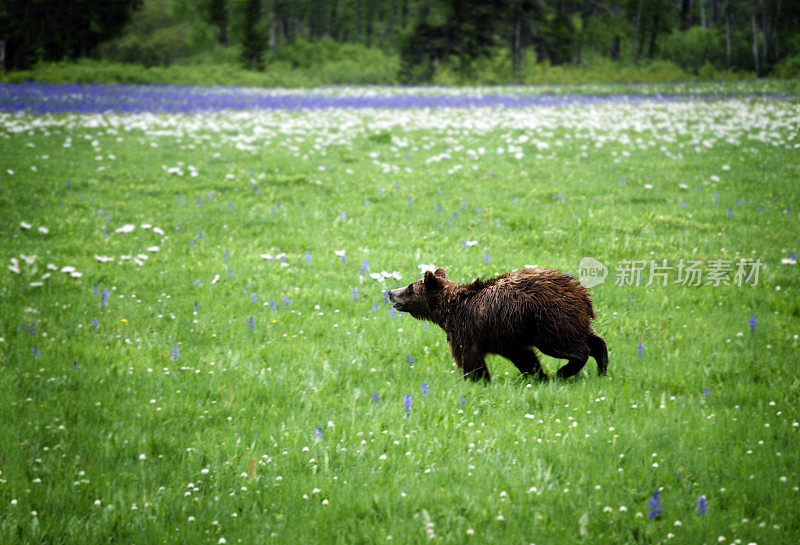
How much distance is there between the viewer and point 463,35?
57.9m

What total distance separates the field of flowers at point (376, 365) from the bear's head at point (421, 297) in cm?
56

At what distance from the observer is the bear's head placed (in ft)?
18.7

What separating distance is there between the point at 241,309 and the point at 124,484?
3.36m

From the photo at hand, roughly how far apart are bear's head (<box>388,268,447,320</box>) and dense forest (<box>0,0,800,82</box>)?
44256mm

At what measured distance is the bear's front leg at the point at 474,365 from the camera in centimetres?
551

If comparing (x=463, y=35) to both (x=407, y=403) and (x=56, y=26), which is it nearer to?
(x=56, y=26)

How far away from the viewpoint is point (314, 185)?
14336 millimetres

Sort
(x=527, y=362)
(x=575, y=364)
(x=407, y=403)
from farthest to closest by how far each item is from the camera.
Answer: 1. (x=527, y=362)
2. (x=575, y=364)
3. (x=407, y=403)

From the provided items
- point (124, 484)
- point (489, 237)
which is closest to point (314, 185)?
point (489, 237)

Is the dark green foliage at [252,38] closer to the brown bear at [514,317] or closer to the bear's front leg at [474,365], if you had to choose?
the brown bear at [514,317]

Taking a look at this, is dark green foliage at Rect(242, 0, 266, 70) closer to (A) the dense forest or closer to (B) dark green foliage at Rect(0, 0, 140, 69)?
(A) the dense forest

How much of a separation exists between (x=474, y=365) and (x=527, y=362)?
54cm

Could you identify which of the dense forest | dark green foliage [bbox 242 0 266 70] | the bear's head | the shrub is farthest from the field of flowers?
dark green foliage [bbox 242 0 266 70]

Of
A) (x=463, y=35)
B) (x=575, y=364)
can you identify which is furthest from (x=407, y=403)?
(x=463, y=35)
